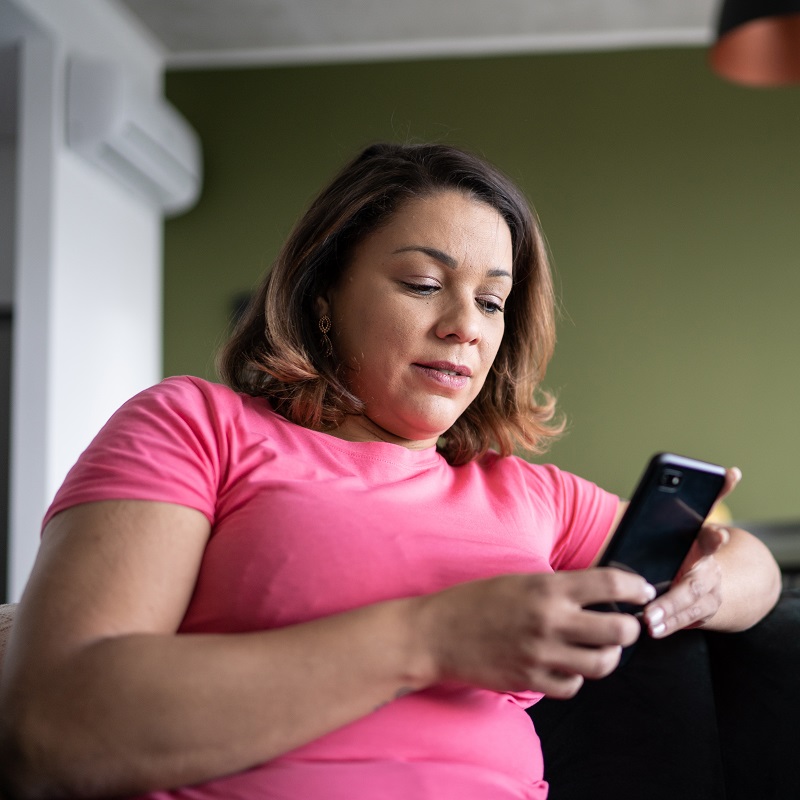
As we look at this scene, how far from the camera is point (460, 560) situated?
103cm

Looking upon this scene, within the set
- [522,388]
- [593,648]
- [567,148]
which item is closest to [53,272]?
[567,148]

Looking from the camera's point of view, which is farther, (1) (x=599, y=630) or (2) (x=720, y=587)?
(2) (x=720, y=587)

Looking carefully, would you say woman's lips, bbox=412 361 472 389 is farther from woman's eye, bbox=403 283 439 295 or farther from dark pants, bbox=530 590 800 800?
dark pants, bbox=530 590 800 800

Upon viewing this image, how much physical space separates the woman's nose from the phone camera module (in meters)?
0.33

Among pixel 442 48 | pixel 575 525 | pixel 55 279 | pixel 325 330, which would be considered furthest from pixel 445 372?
pixel 442 48

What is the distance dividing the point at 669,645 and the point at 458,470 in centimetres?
35

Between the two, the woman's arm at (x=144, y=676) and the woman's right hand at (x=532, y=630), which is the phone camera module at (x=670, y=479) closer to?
the woman's right hand at (x=532, y=630)

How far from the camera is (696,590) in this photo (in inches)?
42.9

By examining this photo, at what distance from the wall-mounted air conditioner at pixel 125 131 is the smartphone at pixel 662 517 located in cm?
319

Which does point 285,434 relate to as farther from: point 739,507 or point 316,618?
Result: point 739,507

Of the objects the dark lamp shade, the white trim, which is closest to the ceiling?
the white trim

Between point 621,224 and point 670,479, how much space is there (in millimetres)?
3567

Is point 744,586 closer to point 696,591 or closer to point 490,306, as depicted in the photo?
point 696,591

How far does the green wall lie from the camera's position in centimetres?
423
